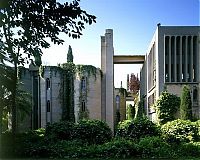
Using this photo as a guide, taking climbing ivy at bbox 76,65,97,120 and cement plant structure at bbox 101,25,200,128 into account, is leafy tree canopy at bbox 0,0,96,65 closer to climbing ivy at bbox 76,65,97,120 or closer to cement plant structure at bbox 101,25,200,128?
cement plant structure at bbox 101,25,200,128

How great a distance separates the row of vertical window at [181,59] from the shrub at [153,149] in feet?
49.9

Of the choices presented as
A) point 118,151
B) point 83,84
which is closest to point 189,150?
point 118,151

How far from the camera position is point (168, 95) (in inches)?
1158

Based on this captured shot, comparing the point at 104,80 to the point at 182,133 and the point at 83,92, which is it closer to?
the point at 83,92

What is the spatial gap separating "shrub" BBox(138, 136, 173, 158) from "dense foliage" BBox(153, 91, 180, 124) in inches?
520

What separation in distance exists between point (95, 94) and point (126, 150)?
1867 cm

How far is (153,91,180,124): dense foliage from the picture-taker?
2901 centimetres

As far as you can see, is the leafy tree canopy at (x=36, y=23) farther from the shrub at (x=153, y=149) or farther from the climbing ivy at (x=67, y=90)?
the climbing ivy at (x=67, y=90)

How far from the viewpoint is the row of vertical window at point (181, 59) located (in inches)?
1190

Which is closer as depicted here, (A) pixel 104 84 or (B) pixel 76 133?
(B) pixel 76 133

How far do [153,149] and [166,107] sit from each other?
14.3 m

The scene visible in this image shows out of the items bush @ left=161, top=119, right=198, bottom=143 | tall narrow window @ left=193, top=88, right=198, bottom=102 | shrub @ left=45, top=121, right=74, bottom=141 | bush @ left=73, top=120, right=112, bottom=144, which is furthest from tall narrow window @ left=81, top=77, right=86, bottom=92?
bush @ left=161, top=119, right=198, bottom=143

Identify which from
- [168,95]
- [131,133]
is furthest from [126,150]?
[168,95]

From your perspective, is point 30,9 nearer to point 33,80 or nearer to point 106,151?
point 106,151
